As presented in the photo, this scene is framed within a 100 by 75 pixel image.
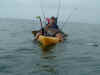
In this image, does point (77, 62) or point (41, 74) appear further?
point (77, 62)

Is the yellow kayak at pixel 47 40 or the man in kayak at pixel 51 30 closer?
the yellow kayak at pixel 47 40

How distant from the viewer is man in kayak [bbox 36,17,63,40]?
2215 centimetres

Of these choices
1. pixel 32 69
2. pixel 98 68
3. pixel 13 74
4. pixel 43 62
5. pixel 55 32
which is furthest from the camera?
pixel 55 32

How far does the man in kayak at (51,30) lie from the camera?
2215 cm

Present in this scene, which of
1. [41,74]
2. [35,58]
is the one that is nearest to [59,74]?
[41,74]

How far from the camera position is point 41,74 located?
10.7 metres

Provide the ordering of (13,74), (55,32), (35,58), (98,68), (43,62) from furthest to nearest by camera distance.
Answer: (55,32), (35,58), (43,62), (98,68), (13,74)

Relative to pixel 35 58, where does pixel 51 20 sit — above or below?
above

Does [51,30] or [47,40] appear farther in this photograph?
[51,30]

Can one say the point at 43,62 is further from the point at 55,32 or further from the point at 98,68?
the point at 55,32

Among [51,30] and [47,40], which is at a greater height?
[51,30]

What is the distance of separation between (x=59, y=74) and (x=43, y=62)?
2758 millimetres

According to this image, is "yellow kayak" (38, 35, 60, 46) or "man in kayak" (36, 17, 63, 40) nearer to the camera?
"yellow kayak" (38, 35, 60, 46)

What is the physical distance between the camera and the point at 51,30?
22.6 meters
